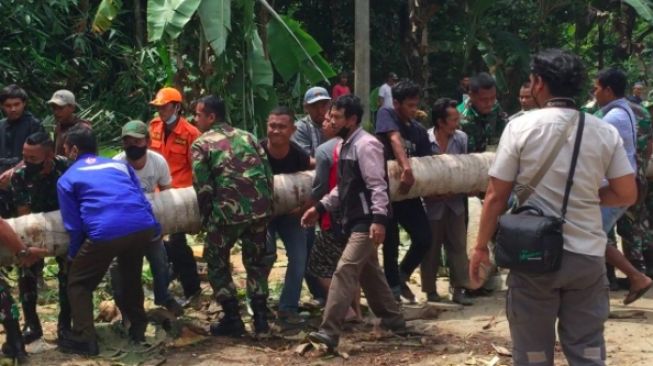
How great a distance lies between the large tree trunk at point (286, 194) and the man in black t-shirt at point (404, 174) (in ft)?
0.43

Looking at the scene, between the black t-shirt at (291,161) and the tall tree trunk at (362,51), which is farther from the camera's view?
the tall tree trunk at (362,51)

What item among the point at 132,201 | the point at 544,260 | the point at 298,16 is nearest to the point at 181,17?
the point at 132,201

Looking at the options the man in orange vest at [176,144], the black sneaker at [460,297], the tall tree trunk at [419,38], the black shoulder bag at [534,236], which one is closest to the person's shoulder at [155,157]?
the man in orange vest at [176,144]

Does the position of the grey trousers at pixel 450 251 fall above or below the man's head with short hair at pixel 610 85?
below

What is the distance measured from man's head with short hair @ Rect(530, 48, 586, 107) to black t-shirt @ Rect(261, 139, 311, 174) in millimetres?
3010

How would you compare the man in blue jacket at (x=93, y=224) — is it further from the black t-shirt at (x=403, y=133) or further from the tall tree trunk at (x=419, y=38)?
the tall tree trunk at (x=419, y=38)

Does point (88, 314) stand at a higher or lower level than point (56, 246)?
lower

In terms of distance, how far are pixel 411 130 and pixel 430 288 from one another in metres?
1.30

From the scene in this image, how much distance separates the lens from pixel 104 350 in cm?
636

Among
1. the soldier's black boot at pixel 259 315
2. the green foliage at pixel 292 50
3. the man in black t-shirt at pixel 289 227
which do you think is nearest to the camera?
the soldier's black boot at pixel 259 315

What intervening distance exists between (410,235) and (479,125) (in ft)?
4.02

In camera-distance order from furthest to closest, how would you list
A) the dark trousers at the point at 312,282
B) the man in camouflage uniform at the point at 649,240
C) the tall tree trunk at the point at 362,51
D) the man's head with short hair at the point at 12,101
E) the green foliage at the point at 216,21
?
the tall tree trunk at the point at 362,51, the green foliage at the point at 216,21, the man in camouflage uniform at the point at 649,240, the man's head with short hair at the point at 12,101, the dark trousers at the point at 312,282

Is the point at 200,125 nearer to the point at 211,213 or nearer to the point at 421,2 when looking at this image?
the point at 211,213

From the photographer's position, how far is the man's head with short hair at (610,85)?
23.0ft
